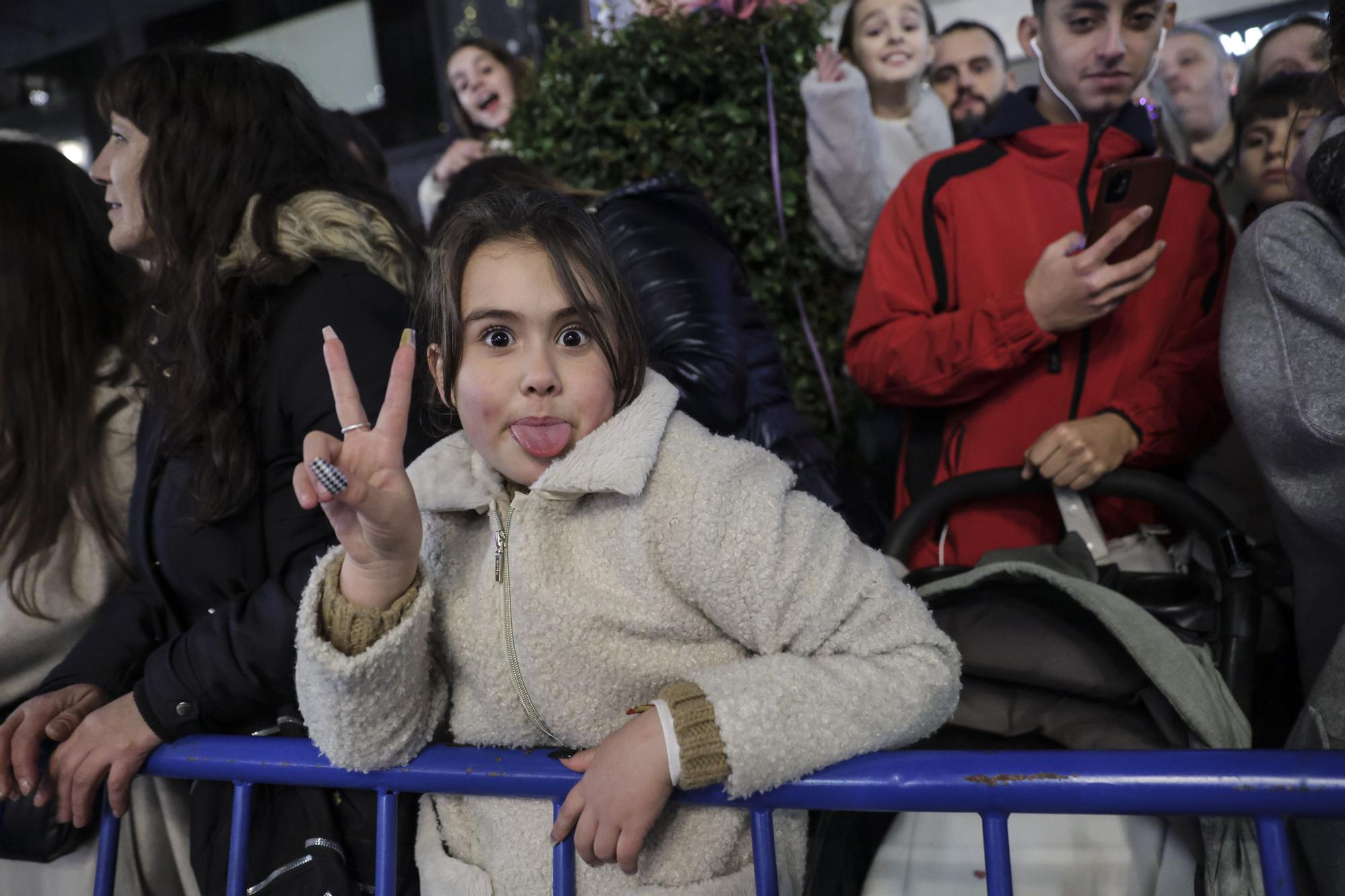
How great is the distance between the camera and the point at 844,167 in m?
3.19

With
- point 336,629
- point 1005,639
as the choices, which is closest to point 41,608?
point 336,629

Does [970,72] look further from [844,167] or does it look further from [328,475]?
[328,475]

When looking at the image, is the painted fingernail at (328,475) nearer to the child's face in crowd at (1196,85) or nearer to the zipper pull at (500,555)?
the zipper pull at (500,555)

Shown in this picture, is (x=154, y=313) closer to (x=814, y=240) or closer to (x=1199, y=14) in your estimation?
(x=814, y=240)

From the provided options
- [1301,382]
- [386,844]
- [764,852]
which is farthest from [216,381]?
[1301,382]

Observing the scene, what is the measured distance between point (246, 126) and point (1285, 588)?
1959 millimetres

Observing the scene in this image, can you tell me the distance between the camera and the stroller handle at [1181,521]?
1599 mm

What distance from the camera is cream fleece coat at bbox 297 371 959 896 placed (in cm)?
124

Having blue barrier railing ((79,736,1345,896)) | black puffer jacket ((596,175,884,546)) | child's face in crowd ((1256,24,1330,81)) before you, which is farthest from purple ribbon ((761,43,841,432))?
blue barrier railing ((79,736,1345,896))

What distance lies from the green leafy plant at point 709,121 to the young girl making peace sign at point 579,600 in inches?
70.8

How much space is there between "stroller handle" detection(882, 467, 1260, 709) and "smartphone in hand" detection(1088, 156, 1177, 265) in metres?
→ 0.49

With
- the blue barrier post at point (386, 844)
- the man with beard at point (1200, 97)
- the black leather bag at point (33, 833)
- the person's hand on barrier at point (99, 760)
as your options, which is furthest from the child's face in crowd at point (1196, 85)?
the black leather bag at point (33, 833)

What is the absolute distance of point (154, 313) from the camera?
2.04 m

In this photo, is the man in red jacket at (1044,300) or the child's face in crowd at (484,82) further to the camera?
the child's face in crowd at (484,82)
